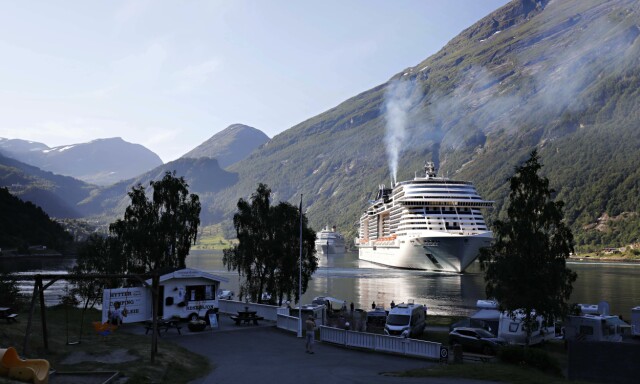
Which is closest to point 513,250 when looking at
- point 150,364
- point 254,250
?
point 150,364

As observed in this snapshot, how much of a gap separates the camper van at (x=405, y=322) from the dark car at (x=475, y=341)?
9.90 ft

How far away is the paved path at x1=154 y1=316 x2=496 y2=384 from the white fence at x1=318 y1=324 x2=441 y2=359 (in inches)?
19.0

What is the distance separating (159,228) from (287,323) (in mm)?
17263

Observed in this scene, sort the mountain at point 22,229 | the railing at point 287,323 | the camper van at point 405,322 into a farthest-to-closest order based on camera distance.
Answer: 1. the mountain at point 22,229
2. the camper van at point 405,322
3. the railing at point 287,323

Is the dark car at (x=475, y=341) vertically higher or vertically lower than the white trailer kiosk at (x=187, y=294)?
lower

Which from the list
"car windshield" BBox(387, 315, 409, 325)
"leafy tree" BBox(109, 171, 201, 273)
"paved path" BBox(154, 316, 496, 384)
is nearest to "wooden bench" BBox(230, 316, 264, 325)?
"paved path" BBox(154, 316, 496, 384)

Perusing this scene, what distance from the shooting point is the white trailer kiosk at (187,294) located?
32719mm

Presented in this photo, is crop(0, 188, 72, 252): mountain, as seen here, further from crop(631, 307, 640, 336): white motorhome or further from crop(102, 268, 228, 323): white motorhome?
crop(631, 307, 640, 336): white motorhome

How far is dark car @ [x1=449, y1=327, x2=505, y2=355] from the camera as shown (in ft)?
90.2

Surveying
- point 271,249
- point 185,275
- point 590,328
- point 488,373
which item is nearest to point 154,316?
point 488,373

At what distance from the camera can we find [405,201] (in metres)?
119

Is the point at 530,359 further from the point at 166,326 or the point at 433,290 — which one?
the point at 433,290

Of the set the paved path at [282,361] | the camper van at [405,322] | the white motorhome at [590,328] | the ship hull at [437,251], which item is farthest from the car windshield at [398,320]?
the ship hull at [437,251]

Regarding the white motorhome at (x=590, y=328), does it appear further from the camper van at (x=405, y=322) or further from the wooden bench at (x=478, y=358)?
the wooden bench at (x=478, y=358)
